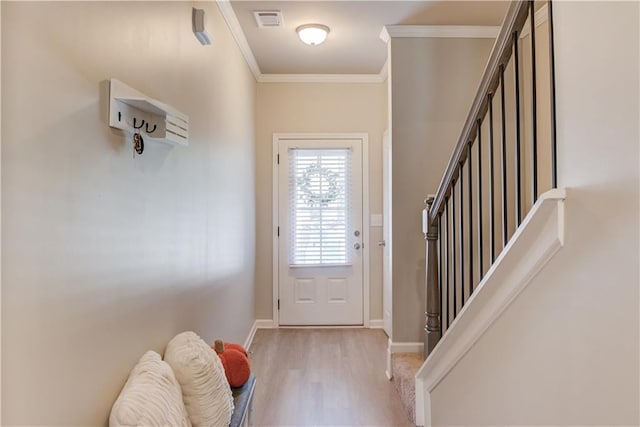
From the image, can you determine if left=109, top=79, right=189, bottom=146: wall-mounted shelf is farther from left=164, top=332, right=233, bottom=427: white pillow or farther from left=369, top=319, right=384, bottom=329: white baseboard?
left=369, top=319, right=384, bottom=329: white baseboard

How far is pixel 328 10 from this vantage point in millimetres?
2723

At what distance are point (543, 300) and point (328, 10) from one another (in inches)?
94.9

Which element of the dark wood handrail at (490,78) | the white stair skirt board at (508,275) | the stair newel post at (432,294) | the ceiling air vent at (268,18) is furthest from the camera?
the ceiling air vent at (268,18)

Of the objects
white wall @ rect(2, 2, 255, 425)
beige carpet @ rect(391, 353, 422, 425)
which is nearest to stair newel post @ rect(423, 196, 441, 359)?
beige carpet @ rect(391, 353, 422, 425)

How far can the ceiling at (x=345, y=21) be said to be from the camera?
104 inches

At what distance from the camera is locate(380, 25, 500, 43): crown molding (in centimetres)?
292

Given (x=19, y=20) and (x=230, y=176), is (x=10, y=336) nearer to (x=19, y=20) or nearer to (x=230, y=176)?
(x=19, y=20)

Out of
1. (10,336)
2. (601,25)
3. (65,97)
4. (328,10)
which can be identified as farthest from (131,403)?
(328,10)

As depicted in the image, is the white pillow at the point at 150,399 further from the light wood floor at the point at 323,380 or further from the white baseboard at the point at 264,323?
the white baseboard at the point at 264,323

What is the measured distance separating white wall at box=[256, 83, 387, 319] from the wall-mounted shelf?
2.60 meters

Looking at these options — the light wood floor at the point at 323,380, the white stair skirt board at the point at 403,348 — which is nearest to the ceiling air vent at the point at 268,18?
the white stair skirt board at the point at 403,348

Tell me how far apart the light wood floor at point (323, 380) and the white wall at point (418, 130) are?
48 centimetres

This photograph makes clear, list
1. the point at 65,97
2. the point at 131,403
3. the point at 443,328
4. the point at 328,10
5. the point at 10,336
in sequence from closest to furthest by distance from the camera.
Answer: the point at 10,336 → the point at 65,97 → the point at 131,403 → the point at 443,328 → the point at 328,10

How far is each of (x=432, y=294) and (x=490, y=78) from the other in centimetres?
131
